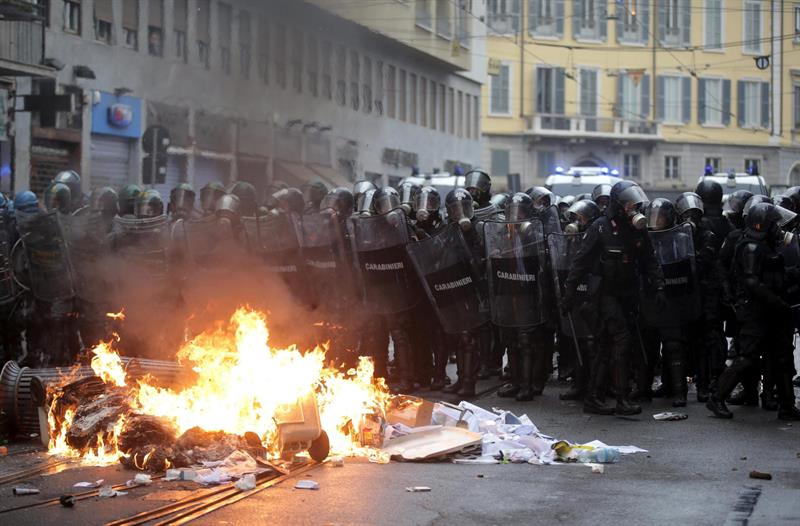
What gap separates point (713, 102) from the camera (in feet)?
205

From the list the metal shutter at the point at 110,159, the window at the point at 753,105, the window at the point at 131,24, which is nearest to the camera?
the window at the point at 131,24

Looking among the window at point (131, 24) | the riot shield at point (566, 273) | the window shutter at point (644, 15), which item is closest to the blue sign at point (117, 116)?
the window at point (131, 24)

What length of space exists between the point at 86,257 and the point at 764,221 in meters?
6.46

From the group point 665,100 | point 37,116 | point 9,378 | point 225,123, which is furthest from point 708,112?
point 9,378

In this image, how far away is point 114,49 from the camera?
20562mm

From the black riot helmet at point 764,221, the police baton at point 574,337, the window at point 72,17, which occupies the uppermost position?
the window at point 72,17

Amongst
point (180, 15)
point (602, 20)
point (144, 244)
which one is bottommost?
point (144, 244)

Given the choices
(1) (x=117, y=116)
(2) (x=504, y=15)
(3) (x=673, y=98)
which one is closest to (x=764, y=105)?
(3) (x=673, y=98)

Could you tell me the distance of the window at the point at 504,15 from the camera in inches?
2306

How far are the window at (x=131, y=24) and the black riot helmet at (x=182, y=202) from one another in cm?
410

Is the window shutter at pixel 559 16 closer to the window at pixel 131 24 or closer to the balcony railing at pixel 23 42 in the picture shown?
the balcony railing at pixel 23 42

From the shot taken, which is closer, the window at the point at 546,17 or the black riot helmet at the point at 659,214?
the black riot helmet at the point at 659,214

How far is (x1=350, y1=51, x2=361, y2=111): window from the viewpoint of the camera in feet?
58.3

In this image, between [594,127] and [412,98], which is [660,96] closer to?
[594,127]
